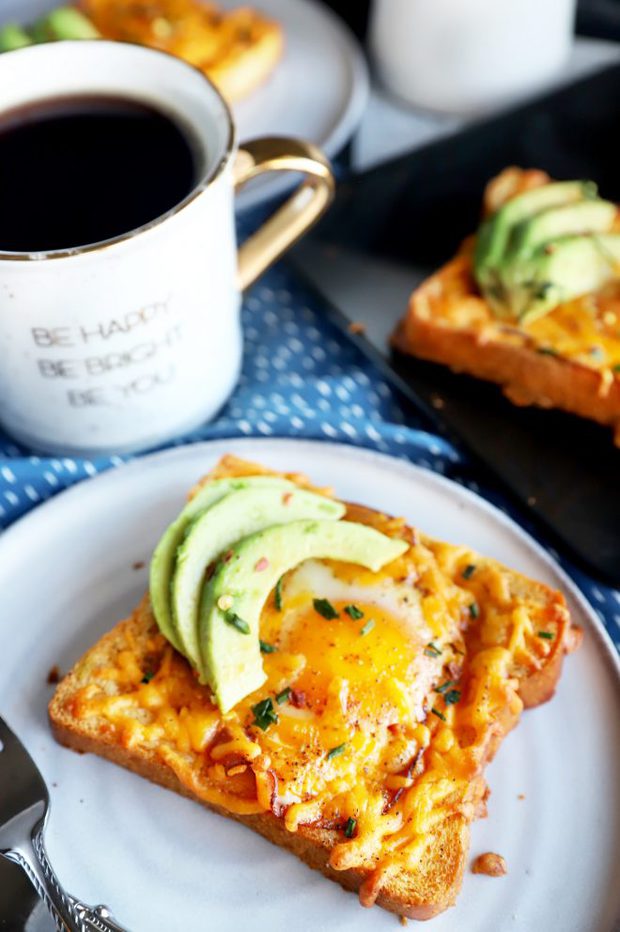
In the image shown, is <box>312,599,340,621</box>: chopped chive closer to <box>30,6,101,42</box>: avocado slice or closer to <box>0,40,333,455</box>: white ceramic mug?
<box>0,40,333,455</box>: white ceramic mug

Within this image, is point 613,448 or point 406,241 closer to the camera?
point 613,448

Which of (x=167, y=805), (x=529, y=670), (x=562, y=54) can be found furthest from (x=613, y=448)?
(x=562, y=54)

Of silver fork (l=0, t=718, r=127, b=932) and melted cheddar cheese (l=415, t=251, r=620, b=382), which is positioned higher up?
melted cheddar cheese (l=415, t=251, r=620, b=382)

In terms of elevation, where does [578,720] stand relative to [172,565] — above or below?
below

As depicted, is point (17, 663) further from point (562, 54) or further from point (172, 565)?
point (562, 54)

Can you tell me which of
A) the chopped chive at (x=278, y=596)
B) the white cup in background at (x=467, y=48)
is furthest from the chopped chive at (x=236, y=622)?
the white cup in background at (x=467, y=48)

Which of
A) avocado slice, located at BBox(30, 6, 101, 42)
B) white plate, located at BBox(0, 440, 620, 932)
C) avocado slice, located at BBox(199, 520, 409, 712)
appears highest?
avocado slice, located at BBox(30, 6, 101, 42)

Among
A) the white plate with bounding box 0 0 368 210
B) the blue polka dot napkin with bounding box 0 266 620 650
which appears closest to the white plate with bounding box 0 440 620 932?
the blue polka dot napkin with bounding box 0 266 620 650
